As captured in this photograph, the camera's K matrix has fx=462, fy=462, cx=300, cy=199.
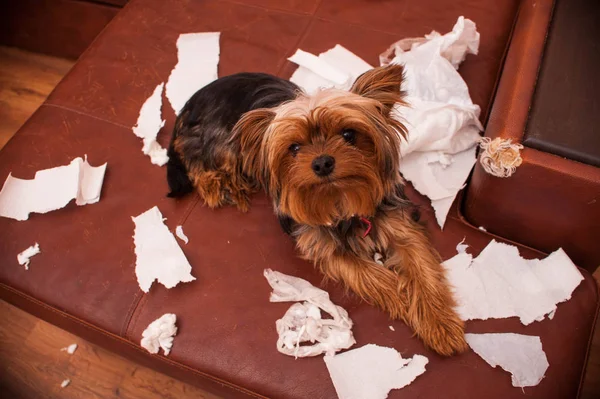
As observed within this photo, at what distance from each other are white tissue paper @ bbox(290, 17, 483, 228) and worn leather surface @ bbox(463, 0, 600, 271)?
0.63ft

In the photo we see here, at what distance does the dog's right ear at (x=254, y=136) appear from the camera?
1580mm

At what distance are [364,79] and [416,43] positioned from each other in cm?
99

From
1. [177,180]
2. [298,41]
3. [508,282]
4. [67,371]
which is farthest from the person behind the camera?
[298,41]

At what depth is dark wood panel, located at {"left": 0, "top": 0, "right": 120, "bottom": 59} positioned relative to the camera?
3.26m

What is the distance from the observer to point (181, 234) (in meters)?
1.98

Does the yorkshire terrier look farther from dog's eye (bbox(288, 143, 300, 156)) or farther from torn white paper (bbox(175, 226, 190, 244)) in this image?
torn white paper (bbox(175, 226, 190, 244))

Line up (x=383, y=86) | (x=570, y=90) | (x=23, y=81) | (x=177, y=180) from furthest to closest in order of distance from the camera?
1. (x=23, y=81)
2. (x=177, y=180)
3. (x=570, y=90)
4. (x=383, y=86)

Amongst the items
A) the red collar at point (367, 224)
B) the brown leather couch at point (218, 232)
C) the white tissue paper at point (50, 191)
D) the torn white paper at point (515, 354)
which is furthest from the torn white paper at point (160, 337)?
the torn white paper at point (515, 354)

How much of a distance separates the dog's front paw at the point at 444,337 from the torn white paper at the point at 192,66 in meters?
1.59

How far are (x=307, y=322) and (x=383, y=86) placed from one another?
0.88 metres

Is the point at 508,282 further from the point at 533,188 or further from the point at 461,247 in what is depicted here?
the point at 533,188

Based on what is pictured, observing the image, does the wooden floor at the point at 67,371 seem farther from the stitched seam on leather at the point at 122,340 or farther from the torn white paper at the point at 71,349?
the stitched seam on leather at the point at 122,340

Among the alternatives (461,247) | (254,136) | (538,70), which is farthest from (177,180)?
(538,70)

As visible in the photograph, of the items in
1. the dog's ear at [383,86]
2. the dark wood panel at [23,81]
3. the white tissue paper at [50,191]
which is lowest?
the dark wood panel at [23,81]
